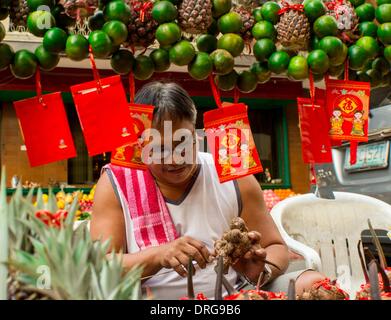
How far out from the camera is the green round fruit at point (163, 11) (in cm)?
118

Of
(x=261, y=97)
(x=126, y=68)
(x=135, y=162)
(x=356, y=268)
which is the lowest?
(x=356, y=268)

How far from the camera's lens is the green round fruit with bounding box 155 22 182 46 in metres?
1.17

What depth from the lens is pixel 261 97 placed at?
23.3 feet

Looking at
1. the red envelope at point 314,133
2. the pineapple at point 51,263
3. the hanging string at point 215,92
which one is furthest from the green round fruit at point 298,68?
the pineapple at point 51,263

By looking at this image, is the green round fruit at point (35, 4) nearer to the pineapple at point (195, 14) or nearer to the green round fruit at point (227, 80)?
the pineapple at point (195, 14)

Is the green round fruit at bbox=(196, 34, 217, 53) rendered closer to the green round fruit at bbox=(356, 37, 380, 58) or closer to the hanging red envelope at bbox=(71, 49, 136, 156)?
the hanging red envelope at bbox=(71, 49, 136, 156)

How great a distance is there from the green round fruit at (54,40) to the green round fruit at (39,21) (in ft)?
0.05

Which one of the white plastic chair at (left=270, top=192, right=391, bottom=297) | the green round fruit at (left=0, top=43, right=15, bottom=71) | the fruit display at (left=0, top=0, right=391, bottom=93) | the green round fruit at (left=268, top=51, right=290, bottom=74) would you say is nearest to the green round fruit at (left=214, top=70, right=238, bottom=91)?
the fruit display at (left=0, top=0, right=391, bottom=93)

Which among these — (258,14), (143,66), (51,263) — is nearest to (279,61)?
(258,14)

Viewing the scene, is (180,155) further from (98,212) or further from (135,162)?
(98,212)

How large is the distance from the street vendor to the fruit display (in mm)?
165

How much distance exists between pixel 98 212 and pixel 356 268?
1.21 m

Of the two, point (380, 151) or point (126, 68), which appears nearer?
point (126, 68)
